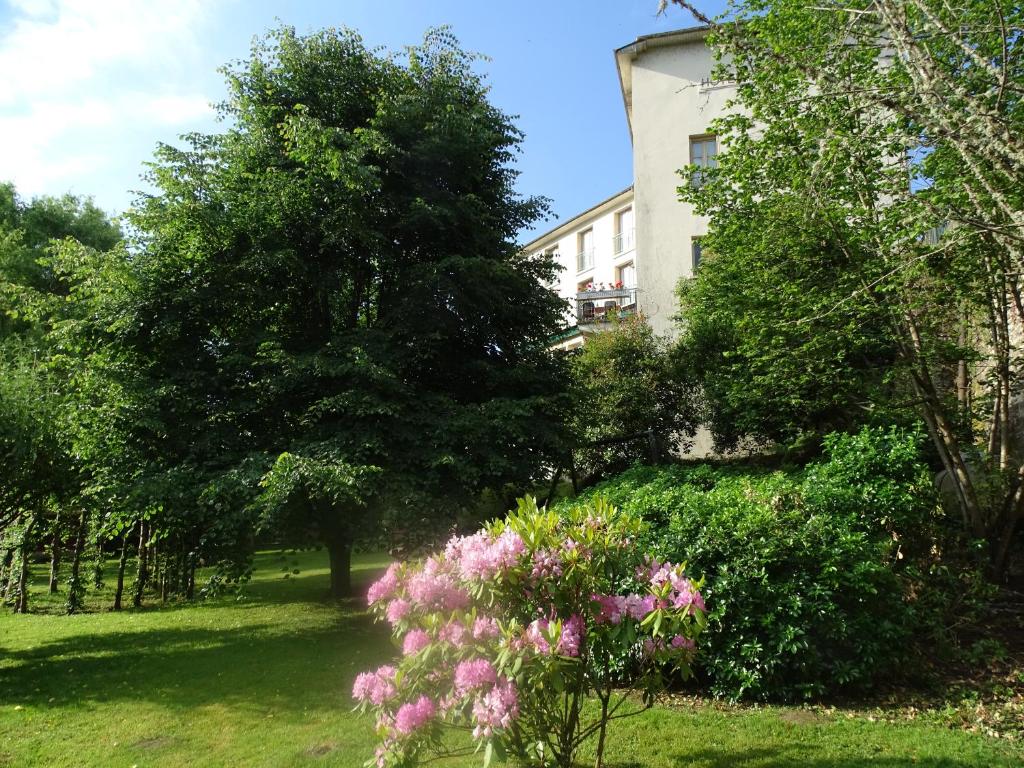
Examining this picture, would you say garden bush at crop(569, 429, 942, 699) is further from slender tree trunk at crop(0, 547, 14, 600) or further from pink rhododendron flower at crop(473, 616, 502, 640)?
slender tree trunk at crop(0, 547, 14, 600)

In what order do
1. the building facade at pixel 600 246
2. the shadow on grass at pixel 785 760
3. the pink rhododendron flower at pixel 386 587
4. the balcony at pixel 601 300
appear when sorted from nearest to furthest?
the pink rhododendron flower at pixel 386 587, the shadow on grass at pixel 785 760, the balcony at pixel 601 300, the building facade at pixel 600 246

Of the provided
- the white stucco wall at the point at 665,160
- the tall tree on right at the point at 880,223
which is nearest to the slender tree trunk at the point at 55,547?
the tall tree on right at the point at 880,223

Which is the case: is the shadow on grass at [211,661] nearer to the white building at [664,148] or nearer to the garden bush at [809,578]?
the garden bush at [809,578]

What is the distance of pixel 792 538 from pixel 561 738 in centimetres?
302

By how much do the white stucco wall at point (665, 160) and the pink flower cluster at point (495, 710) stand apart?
60.3 ft

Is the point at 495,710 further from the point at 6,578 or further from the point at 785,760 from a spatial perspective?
the point at 6,578

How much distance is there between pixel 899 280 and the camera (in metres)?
7.36

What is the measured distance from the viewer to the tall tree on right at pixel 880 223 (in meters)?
6.66

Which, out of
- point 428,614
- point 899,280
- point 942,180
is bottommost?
point 428,614

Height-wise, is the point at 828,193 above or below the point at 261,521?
above

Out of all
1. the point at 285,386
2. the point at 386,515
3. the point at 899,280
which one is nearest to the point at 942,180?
the point at 899,280

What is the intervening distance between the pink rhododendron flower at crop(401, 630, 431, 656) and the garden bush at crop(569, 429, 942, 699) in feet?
10.0

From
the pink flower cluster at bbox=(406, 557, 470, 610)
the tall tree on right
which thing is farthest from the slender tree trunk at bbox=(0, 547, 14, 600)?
the tall tree on right

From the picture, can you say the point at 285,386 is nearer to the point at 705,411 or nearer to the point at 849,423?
the point at 849,423
